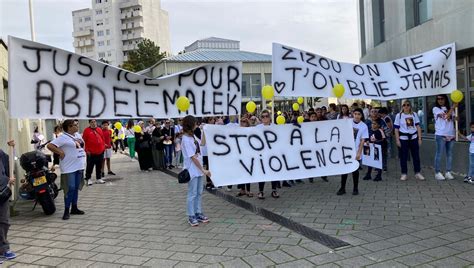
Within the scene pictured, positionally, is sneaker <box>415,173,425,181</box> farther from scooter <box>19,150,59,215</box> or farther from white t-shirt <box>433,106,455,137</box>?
scooter <box>19,150,59,215</box>

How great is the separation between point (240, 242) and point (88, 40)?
10980cm

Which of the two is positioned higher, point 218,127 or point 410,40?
point 410,40

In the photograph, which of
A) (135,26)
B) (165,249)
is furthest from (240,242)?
(135,26)

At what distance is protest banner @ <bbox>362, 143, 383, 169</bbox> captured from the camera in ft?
30.2

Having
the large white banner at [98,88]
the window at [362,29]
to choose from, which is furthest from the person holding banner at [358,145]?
the window at [362,29]

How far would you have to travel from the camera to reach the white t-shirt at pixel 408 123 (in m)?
8.93

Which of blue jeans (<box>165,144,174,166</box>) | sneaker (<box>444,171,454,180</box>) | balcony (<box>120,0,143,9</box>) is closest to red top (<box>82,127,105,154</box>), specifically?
blue jeans (<box>165,144,174,166</box>)

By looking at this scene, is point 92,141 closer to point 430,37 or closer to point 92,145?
point 92,145

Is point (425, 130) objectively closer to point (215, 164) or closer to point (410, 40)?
point (410, 40)

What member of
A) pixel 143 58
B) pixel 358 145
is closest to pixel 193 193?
pixel 358 145

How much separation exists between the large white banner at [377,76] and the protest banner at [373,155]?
4.19 ft

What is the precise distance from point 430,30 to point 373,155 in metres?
4.20

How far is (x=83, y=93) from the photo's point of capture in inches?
243

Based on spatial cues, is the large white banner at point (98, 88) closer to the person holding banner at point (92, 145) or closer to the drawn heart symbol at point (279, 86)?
the drawn heart symbol at point (279, 86)
